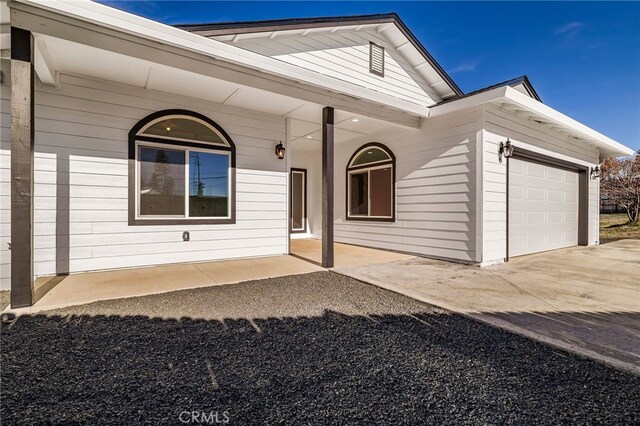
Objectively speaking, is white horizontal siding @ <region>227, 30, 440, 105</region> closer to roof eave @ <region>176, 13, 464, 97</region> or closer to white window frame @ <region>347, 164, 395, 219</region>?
roof eave @ <region>176, 13, 464, 97</region>

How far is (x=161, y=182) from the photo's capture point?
16.1 feet

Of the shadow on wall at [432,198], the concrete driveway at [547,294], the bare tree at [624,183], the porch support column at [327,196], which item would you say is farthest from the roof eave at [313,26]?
the bare tree at [624,183]

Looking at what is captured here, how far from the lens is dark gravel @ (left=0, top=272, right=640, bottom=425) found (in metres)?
1.49

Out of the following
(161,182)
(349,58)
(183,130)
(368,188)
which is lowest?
(161,182)

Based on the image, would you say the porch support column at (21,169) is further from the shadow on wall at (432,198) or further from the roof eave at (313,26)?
the shadow on wall at (432,198)

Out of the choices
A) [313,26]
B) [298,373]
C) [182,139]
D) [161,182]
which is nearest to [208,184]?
[161,182]

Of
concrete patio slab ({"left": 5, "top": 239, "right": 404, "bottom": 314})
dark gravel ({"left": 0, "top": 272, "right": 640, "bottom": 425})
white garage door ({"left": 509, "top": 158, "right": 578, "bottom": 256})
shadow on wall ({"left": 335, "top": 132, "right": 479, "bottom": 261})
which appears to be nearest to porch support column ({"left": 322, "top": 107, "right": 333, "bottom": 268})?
concrete patio slab ({"left": 5, "top": 239, "right": 404, "bottom": 314})

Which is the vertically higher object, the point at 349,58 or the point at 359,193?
the point at 349,58

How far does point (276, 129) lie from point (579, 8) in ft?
26.7

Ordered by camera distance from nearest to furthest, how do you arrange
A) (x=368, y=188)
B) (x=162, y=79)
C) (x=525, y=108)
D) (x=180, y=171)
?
(x=162, y=79), (x=180, y=171), (x=525, y=108), (x=368, y=188)

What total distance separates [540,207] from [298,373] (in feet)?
23.5

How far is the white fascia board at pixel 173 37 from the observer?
2.98m

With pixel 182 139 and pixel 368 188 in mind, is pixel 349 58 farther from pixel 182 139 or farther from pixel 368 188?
pixel 182 139

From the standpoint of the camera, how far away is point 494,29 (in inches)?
348
